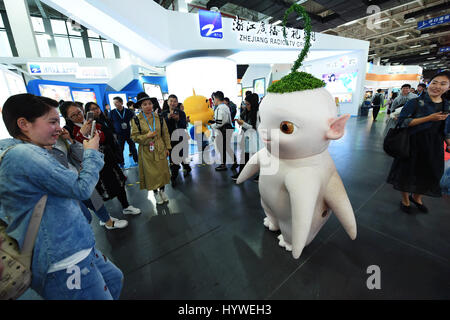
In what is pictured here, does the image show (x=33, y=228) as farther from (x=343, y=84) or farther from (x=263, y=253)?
(x=343, y=84)

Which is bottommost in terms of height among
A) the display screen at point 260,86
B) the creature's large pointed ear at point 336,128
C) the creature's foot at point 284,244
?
the creature's foot at point 284,244

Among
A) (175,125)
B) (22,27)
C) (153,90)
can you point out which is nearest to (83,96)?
(153,90)

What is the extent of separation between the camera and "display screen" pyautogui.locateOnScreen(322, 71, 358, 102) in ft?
34.6

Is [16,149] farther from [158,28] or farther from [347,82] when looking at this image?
[347,82]

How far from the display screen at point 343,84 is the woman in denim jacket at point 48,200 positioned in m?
13.0

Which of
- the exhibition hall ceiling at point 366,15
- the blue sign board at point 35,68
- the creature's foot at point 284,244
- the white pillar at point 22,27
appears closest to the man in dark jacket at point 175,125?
the creature's foot at point 284,244

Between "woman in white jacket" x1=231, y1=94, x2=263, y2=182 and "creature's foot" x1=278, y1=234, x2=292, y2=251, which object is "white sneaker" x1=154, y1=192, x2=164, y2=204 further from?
→ "creature's foot" x1=278, y1=234, x2=292, y2=251

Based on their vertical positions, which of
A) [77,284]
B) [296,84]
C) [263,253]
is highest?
[296,84]

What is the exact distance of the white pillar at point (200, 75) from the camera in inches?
254

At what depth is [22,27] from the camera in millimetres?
8445

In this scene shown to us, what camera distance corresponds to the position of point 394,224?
205 centimetres

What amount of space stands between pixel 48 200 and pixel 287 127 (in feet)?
4.36

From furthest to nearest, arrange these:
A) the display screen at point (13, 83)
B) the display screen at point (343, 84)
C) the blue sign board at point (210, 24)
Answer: the display screen at point (343, 84)
the blue sign board at point (210, 24)
the display screen at point (13, 83)

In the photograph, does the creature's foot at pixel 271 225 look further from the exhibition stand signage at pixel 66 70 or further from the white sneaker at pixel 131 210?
the exhibition stand signage at pixel 66 70
